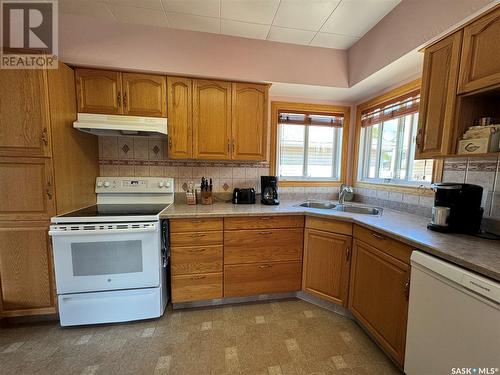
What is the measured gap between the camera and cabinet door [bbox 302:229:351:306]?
184cm

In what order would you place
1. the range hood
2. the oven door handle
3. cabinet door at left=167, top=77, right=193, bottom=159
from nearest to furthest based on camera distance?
the oven door handle
the range hood
cabinet door at left=167, top=77, right=193, bottom=159

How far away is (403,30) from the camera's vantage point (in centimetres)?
157

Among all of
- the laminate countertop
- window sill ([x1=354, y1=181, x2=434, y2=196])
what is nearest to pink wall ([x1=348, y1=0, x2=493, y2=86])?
window sill ([x1=354, y1=181, x2=434, y2=196])

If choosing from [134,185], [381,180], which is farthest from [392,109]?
[134,185]

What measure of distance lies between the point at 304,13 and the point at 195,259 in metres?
2.24

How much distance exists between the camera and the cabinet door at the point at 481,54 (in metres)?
1.12

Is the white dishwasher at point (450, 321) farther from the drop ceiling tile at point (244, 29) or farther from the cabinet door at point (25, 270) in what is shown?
the cabinet door at point (25, 270)

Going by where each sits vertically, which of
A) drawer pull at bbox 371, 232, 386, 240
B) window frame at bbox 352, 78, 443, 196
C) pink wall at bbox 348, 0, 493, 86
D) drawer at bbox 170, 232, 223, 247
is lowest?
drawer at bbox 170, 232, 223, 247

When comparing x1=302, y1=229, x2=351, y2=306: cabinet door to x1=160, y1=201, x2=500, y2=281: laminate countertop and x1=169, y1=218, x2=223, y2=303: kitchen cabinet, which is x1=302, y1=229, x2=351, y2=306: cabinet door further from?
x1=169, y1=218, x2=223, y2=303: kitchen cabinet

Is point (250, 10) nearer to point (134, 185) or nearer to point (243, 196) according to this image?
point (243, 196)

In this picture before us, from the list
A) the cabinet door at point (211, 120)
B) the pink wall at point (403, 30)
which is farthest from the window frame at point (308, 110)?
the cabinet door at point (211, 120)

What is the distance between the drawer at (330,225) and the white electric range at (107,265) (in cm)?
135

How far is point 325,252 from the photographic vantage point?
1933 mm

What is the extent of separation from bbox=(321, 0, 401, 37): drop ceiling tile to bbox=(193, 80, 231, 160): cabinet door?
1046 mm
